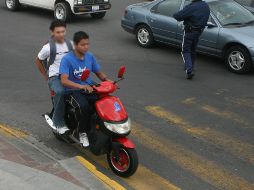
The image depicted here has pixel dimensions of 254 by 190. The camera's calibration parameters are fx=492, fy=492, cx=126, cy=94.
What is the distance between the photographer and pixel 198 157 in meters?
6.77

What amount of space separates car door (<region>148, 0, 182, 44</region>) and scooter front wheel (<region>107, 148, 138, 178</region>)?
6460mm

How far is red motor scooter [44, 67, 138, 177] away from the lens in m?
5.98

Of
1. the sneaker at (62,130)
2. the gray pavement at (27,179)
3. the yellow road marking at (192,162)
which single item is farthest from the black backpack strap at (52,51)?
the yellow road marking at (192,162)

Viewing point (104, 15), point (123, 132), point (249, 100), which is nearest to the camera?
point (123, 132)

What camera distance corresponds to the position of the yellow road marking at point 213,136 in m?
6.94

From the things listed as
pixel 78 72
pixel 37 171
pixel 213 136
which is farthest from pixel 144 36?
pixel 37 171

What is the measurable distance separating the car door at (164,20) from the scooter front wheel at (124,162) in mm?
6460

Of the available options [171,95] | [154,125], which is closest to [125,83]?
[171,95]

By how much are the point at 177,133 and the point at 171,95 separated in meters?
1.89

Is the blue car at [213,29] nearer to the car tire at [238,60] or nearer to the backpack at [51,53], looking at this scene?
the car tire at [238,60]

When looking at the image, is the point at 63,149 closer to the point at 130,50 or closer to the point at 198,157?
the point at 198,157

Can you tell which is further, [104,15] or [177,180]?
[104,15]

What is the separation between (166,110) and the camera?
8.56m

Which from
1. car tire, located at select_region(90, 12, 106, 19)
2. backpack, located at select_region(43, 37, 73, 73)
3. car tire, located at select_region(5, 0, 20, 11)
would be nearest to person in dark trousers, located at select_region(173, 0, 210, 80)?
backpack, located at select_region(43, 37, 73, 73)
